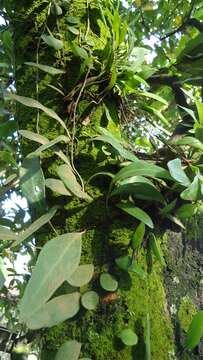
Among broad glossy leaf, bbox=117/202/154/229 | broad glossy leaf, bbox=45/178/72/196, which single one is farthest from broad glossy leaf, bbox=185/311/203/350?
broad glossy leaf, bbox=45/178/72/196

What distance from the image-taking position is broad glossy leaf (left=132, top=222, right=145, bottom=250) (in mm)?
578

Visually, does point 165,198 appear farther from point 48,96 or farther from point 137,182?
point 48,96

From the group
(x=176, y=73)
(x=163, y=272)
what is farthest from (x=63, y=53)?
(x=163, y=272)

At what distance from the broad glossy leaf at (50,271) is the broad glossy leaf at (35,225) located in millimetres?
43

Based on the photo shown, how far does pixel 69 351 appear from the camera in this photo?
0.52 meters

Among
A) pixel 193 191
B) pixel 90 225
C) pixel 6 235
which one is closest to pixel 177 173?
pixel 193 191

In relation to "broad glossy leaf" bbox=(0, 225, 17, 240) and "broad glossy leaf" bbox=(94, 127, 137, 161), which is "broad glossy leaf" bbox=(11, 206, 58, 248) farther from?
"broad glossy leaf" bbox=(94, 127, 137, 161)

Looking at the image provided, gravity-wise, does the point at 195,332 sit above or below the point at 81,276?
below

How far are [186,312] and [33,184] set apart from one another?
0.97 ft

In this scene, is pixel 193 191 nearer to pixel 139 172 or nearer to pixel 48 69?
pixel 139 172

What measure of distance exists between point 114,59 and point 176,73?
22cm

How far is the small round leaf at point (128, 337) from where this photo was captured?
0.53 meters

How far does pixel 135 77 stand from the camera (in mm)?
770

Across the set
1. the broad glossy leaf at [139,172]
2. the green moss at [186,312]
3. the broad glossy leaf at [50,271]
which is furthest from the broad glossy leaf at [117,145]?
the green moss at [186,312]
